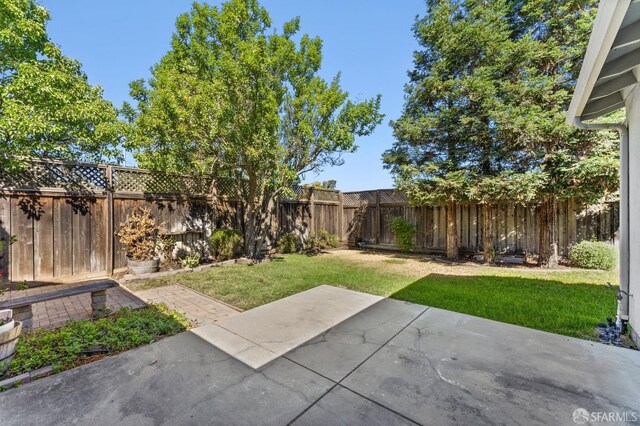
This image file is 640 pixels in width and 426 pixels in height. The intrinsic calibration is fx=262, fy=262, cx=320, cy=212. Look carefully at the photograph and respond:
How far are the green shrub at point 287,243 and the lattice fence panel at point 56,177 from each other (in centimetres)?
490

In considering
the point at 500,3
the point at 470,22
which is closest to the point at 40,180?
the point at 470,22

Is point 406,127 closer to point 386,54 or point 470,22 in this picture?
point 386,54

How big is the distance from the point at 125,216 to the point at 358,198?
7.77 metres

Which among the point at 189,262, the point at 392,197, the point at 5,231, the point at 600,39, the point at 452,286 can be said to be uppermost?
the point at 600,39

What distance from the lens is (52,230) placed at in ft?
16.7

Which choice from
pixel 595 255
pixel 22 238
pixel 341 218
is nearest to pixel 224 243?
pixel 22 238

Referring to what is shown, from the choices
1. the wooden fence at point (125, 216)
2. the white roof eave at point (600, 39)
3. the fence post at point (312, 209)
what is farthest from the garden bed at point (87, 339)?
the fence post at point (312, 209)

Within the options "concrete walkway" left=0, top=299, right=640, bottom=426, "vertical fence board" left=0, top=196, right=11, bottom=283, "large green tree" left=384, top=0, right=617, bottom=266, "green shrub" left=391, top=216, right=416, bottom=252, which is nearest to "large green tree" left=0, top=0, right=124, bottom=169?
"vertical fence board" left=0, top=196, right=11, bottom=283

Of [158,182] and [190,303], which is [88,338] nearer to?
[190,303]

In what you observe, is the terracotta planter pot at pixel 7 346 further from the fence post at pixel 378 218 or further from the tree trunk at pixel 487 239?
the fence post at pixel 378 218

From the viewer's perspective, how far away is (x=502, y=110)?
5.94 meters

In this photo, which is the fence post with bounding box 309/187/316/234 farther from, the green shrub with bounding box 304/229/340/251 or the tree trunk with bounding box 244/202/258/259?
the tree trunk with bounding box 244/202/258/259

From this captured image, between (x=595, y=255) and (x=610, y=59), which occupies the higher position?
(x=610, y=59)

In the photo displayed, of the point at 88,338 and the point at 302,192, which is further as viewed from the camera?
the point at 302,192
